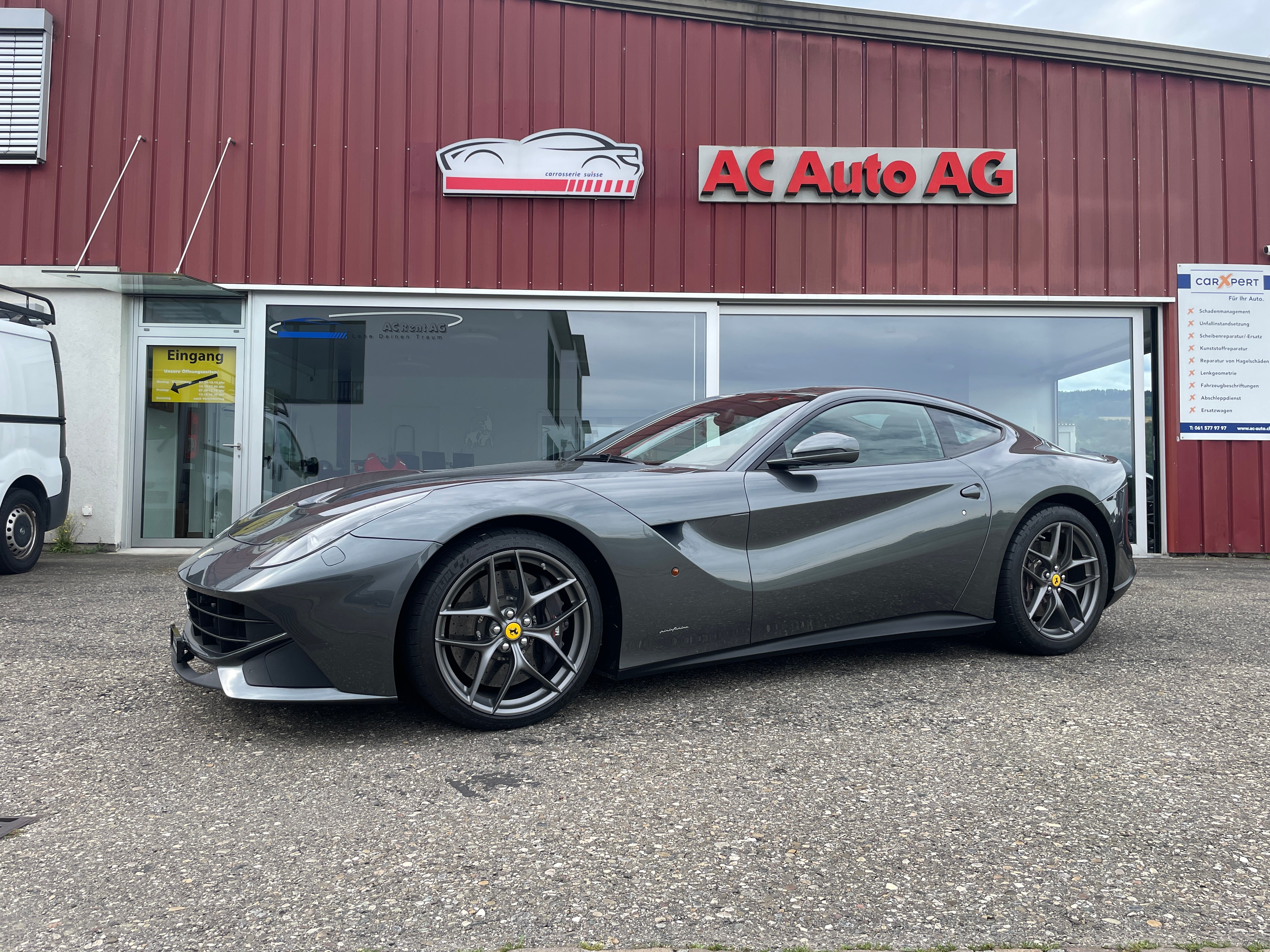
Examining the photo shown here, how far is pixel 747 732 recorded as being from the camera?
2.61m

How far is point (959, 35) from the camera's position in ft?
26.8

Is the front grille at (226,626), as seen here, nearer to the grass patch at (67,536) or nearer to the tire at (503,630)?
the tire at (503,630)

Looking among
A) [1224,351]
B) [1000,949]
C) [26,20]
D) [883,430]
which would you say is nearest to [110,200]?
[26,20]

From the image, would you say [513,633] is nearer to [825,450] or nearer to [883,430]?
[825,450]

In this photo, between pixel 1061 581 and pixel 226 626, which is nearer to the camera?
pixel 226 626

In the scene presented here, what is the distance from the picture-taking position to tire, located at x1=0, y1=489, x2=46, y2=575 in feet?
19.6

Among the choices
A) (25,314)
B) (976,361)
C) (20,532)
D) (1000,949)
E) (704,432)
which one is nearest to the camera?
(1000,949)

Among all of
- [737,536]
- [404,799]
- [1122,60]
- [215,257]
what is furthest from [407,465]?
[1122,60]

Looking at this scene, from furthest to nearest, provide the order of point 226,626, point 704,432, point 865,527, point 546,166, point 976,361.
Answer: point 976,361 < point 546,166 < point 704,432 < point 865,527 < point 226,626

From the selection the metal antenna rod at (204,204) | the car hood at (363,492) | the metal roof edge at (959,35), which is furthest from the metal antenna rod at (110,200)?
the car hood at (363,492)

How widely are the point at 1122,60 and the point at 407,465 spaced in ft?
26.3

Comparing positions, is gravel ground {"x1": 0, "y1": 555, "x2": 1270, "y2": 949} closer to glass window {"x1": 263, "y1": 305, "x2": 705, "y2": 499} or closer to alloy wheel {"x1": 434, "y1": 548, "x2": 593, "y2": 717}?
alloy wheel {"x1": 434, "y1": 548, "x2": 593, "y2": 717}

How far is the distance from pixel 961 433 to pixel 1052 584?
76cm

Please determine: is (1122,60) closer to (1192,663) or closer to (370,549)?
(1192,663)
